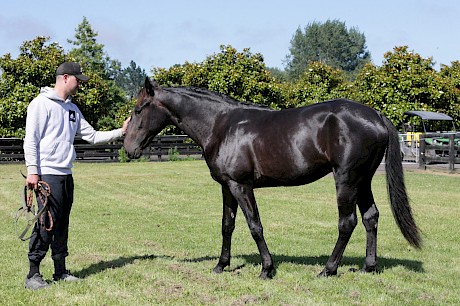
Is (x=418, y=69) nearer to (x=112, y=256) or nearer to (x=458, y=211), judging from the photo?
(x=458, y=211)

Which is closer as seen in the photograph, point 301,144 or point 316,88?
point 301,144

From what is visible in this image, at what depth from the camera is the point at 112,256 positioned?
749 centimetres

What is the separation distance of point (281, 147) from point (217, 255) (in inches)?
88.2

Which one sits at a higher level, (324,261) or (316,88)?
(316,88)

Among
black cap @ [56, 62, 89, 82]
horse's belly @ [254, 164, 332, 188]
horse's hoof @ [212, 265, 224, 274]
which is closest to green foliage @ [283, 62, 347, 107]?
horse's hoof @ [212, 265, 224, 274]

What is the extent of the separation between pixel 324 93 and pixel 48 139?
1545 inches

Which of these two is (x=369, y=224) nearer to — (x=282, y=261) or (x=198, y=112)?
(x=282, y=261)

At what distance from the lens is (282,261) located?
704cm

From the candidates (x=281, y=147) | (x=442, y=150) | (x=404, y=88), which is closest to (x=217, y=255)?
(x=281, y=147)

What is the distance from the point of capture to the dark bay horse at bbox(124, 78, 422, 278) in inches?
234

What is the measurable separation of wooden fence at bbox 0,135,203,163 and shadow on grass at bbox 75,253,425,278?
24.5m

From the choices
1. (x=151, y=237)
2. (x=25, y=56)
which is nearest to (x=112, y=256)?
(x=151, y=237)

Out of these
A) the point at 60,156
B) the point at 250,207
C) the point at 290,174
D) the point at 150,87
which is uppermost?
the point at 150,87

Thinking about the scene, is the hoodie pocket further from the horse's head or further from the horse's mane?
the horse's mane
